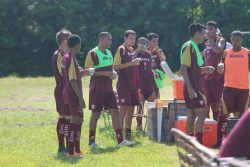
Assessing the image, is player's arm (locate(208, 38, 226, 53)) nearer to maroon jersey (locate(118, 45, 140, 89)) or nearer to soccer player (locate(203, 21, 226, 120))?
soccer player (locate(203, 21, 226, 120))

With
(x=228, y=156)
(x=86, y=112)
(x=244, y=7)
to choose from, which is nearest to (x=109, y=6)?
(x=244, y=7)

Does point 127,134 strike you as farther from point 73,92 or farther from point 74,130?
point 73,92

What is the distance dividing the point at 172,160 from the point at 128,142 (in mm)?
1758

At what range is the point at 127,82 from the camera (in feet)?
39.3

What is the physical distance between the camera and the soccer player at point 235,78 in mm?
10211

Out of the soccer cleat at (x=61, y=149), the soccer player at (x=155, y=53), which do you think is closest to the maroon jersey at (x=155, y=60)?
the soccer player at (x=155, y=53)

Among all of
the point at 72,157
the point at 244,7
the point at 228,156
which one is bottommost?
the point at 72,157

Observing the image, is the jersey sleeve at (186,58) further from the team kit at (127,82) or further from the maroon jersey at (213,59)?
the maroon jersey at (213,59)

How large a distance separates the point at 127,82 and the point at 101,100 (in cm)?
106

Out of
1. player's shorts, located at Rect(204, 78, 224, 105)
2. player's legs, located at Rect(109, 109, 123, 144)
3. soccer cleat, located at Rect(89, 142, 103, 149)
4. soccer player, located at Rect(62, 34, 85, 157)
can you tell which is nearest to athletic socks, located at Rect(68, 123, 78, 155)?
soccer player, located at Rect(62, 34, 85, 157)

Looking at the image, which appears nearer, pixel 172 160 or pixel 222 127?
pixel 172 160

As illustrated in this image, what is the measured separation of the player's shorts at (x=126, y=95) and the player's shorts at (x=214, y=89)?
1.41m

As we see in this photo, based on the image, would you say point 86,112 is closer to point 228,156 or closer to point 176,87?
point 176,87

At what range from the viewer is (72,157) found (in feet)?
32.3
